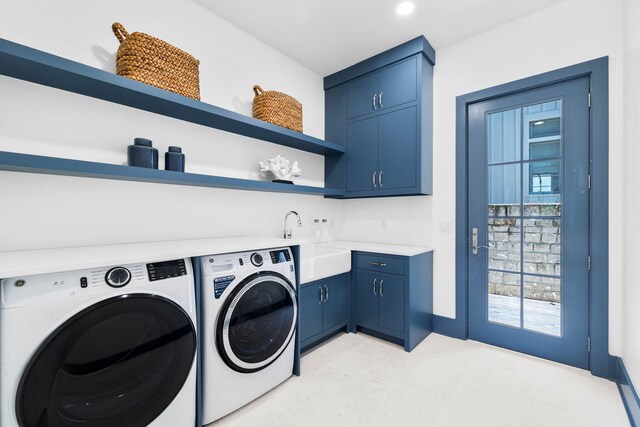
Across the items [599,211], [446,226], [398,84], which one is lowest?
[446,226]

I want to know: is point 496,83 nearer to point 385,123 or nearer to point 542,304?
point 385,123

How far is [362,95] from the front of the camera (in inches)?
120

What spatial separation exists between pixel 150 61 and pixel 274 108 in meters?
0.98

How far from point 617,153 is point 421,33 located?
1.79 metres

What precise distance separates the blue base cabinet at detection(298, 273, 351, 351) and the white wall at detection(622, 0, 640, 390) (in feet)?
6.29

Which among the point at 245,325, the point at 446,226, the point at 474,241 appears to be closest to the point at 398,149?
the point at 446,226

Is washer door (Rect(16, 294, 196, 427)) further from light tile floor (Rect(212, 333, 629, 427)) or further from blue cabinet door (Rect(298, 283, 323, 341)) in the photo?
blue cabinet door (Rect(298, 283, 323, 341))

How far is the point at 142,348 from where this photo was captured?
1.30 metres

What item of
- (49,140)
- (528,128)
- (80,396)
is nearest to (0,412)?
(80,396)

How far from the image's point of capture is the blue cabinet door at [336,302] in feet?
8.27

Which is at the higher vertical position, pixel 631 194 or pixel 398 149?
pixel 398 149

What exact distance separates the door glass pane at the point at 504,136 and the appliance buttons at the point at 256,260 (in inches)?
87.0

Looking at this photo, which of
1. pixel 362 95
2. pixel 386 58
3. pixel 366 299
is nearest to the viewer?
pixel 366 299

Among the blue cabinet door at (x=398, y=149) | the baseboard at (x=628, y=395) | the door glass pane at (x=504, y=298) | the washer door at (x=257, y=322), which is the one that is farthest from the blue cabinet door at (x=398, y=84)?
the baseboard at (x=628, y=395)
